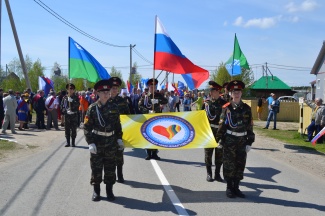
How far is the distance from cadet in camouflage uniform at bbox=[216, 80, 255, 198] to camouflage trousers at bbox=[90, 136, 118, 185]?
200cm

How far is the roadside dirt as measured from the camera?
1012 centimetres

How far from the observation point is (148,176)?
8.19m

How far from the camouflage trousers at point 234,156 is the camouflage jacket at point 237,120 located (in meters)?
0.13

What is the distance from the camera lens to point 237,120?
21.5 feet

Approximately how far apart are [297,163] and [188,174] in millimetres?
3867

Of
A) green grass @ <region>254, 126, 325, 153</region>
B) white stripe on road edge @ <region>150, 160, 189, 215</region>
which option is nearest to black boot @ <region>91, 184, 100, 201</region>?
white stripe on road edge @ <region>150, 160, 189, 215</region>

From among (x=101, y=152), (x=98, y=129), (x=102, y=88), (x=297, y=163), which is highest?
(x=102, y=88)

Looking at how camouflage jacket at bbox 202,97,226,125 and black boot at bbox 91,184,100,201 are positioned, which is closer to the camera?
black boot at bbox 91,184,100,201

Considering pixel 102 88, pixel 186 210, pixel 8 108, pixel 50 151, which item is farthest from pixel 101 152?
pixel 8 108

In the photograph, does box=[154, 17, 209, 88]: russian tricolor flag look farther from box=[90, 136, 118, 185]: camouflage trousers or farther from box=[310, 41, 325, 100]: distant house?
box=[310, 41, 325, 100]: distant house

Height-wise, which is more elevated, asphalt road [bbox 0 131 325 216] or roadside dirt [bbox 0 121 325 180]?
asphalt road [bbox 0 131 325 216]

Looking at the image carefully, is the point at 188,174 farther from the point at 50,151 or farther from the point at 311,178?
the point at 50,151

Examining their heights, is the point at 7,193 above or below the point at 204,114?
below

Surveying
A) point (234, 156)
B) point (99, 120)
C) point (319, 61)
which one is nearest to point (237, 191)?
point (234, 156)
